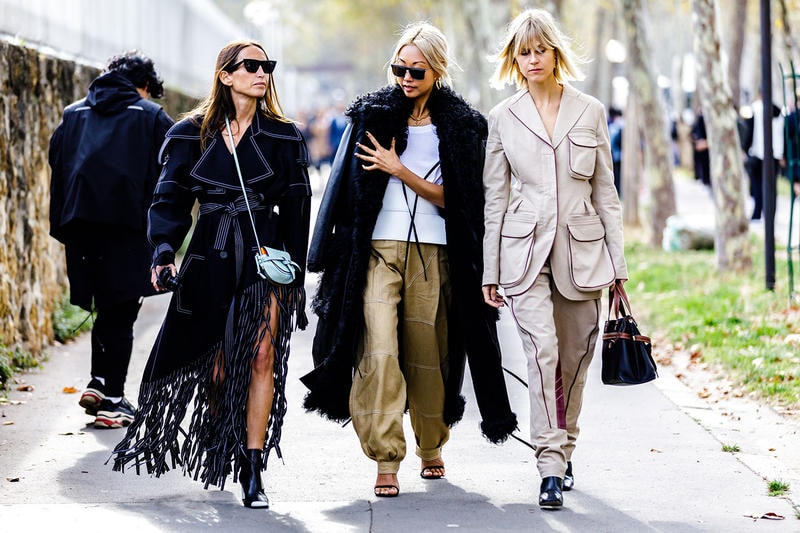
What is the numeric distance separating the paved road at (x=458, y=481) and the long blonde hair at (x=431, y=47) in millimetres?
1774

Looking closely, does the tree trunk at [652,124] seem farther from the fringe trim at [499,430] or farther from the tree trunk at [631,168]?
the fringe trim at [499,430]

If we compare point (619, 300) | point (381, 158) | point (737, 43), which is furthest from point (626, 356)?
point (737, 43)

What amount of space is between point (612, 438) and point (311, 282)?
25.3ft

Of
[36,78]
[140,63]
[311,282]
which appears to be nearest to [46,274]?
[36,78]

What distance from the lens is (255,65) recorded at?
559 centimetres

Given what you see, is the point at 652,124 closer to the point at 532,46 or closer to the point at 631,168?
the point at 631,168

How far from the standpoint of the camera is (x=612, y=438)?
6953mm

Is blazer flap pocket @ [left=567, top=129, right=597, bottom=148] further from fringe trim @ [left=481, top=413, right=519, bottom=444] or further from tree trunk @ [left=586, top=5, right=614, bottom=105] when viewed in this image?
tree trunk @ [left=586, top=5, right=614, bottom=105]

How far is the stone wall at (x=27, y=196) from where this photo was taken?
29.5ft

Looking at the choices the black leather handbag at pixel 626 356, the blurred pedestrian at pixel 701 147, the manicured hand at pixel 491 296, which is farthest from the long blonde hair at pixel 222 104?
the blurred pedestrian at pixel 701 147

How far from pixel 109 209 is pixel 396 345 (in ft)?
7.31

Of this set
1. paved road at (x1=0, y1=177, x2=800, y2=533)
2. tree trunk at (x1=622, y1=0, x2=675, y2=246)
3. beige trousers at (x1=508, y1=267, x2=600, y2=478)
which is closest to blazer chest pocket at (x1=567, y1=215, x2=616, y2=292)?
beige trousers at (x1=508, y1=267, x2=600, y2=478)

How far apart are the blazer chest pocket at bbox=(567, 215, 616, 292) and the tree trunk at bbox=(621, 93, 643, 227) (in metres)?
15.1

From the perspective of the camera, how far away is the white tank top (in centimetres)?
568
